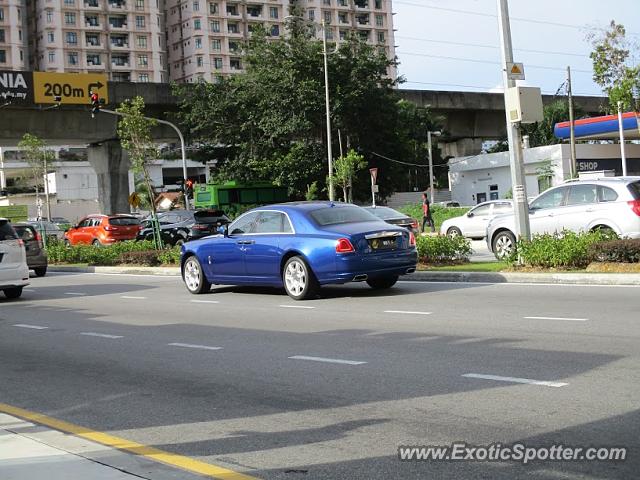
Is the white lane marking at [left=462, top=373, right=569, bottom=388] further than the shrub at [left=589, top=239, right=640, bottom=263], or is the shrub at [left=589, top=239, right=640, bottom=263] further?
the shrub at [left=589, top=239, right=640, bottom=263]

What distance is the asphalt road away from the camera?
5.43 meters

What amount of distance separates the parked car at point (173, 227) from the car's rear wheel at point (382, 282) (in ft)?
67.1

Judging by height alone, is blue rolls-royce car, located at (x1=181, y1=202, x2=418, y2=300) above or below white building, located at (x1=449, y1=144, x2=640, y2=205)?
below

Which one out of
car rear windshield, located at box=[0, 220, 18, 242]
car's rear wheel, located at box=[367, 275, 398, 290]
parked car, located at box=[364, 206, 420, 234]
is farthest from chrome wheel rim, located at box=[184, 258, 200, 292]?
parked car, located at box=[364, 206, 420, 234]

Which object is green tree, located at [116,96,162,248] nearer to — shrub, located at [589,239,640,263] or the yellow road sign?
shrub, located at [589,239,640,263]

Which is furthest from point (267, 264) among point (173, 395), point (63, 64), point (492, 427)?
point (63, 64)

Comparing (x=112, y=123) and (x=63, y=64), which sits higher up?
(x=63, y=64)

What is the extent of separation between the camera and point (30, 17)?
382 feet

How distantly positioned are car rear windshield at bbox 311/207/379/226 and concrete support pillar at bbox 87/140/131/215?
3559cm

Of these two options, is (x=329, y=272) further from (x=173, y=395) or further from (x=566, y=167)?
(x=566, y=167)

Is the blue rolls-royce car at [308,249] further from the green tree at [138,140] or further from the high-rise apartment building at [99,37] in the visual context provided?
the high-rise apartment building at [99,37]

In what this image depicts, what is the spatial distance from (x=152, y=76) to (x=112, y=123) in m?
76.2

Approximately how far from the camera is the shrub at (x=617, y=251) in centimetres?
1455

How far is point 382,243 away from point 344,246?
2.45 ft
